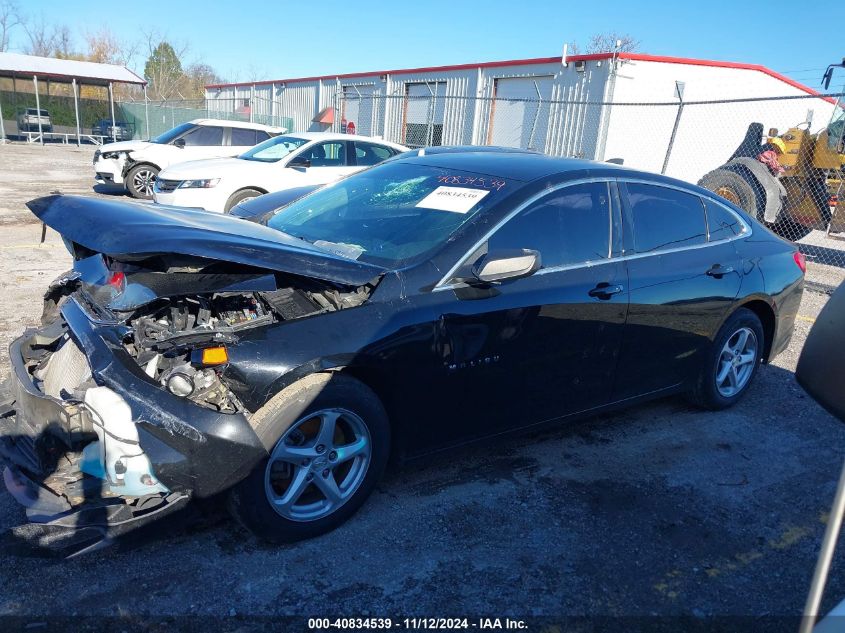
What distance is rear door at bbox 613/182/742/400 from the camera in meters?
3.96

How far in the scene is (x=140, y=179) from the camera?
44.6ft

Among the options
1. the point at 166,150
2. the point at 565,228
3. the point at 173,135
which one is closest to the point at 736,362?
the point at 565,228

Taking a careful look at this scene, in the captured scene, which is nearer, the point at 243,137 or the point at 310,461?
the point at 310,461

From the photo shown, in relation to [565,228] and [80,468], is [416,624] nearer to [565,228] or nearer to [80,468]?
[80,468]

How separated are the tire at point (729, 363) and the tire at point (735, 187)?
733 centimetres

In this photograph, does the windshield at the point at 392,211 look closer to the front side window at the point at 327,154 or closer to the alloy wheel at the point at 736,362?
the alloy wheel at the point at 736,362

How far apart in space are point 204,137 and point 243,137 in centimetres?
79

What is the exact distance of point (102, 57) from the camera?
198 feet

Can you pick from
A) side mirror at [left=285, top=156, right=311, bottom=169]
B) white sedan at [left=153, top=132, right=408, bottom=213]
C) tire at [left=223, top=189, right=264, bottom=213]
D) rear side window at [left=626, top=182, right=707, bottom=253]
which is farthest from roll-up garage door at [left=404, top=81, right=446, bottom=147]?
rear side window at [left=626, top=182, right=707, bottom=253]

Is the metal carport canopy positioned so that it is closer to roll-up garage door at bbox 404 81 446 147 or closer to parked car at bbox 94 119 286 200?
roll-up garage door at bbox 404 81 446 147

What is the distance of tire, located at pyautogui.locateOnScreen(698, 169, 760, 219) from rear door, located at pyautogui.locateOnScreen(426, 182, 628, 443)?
29.0ft

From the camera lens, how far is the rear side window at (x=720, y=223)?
453 centimetres

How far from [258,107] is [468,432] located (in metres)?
32.9

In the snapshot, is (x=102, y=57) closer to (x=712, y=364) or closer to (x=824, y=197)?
(x=824, y=197)
